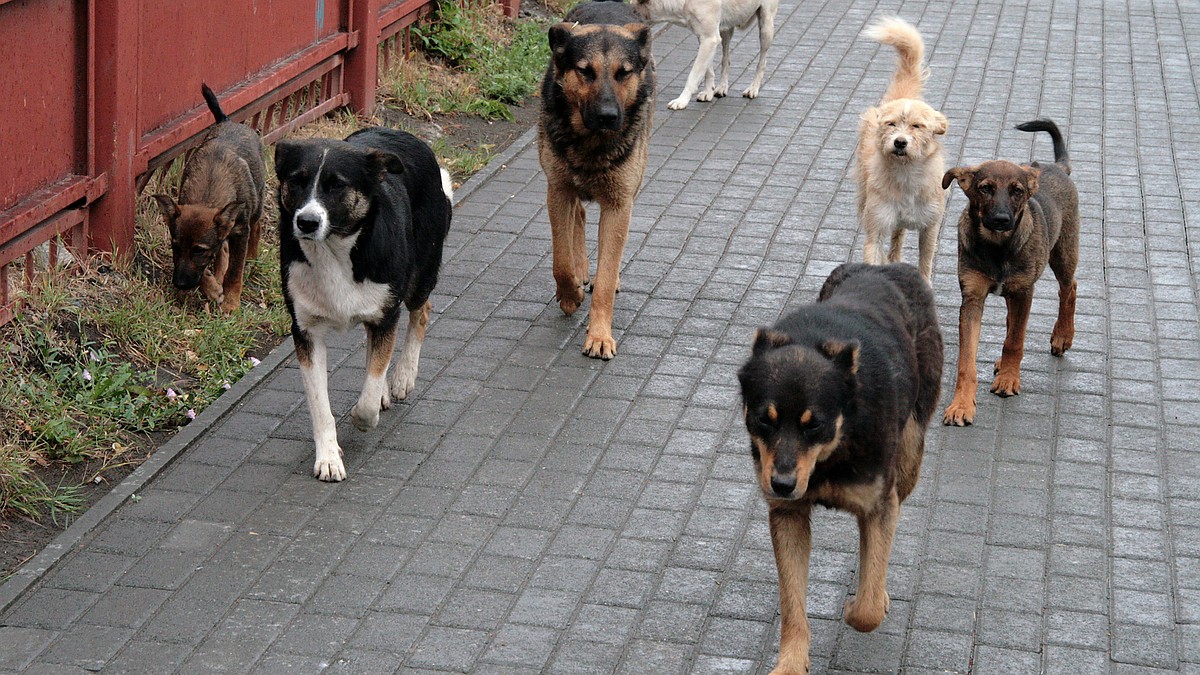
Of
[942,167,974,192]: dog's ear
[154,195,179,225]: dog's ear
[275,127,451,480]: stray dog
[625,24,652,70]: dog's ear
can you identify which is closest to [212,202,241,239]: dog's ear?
[154,195,179,225]: dog's ear

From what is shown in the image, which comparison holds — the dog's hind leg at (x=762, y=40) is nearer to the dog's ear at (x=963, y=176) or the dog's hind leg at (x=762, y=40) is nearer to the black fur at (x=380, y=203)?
the dog's ear at (x=963, y=176)

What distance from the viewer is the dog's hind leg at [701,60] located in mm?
12125

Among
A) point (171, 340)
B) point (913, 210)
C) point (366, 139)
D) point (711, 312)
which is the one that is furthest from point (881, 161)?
point (171, 340)

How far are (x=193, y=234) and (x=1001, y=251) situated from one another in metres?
4.31

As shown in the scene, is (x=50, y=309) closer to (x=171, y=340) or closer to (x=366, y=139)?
(x=171, y=340)

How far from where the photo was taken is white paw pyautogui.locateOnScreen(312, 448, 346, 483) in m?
6.23

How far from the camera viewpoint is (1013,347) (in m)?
7.21

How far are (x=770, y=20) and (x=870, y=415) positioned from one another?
8711 millimetres

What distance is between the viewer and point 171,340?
738cm

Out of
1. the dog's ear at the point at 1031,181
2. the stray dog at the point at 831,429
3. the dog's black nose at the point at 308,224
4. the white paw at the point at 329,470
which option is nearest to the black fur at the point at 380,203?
the dog's black nose at the point at 308,224

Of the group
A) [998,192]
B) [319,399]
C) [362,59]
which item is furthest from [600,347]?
[362,59]

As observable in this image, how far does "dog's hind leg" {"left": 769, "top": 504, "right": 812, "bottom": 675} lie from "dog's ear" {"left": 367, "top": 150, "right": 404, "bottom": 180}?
2.50 metres

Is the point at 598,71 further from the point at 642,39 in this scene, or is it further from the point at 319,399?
the point at 319,399

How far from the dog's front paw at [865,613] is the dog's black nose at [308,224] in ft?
8.95
